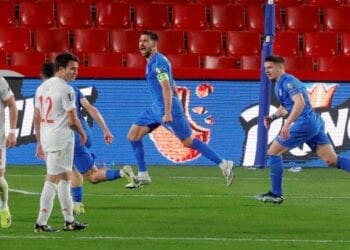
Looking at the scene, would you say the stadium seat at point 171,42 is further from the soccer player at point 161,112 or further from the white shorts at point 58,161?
the white shorts at point 58,161

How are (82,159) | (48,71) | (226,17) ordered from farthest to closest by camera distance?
(226,17) < (82,159) < (48,71)

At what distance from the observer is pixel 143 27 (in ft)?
75.7

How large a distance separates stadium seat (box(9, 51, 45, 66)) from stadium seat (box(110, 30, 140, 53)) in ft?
4.96

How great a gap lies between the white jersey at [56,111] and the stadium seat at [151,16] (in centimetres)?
1231

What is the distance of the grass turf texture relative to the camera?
414 inches

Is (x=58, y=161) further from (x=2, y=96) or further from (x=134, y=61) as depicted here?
(x=134, y=61)

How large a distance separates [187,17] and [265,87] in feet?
13.6

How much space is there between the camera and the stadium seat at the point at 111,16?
23000 millimetres

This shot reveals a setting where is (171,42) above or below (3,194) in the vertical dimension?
above

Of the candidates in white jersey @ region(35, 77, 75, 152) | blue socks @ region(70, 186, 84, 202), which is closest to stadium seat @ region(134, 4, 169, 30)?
blue socks @ region(70, 186, 84, 202)

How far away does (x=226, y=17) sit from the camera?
23.5 m

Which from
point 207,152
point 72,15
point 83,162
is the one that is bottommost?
point 207,152

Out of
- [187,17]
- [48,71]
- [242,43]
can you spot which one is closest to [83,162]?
[48,71]

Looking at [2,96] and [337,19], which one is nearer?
[2,96]
